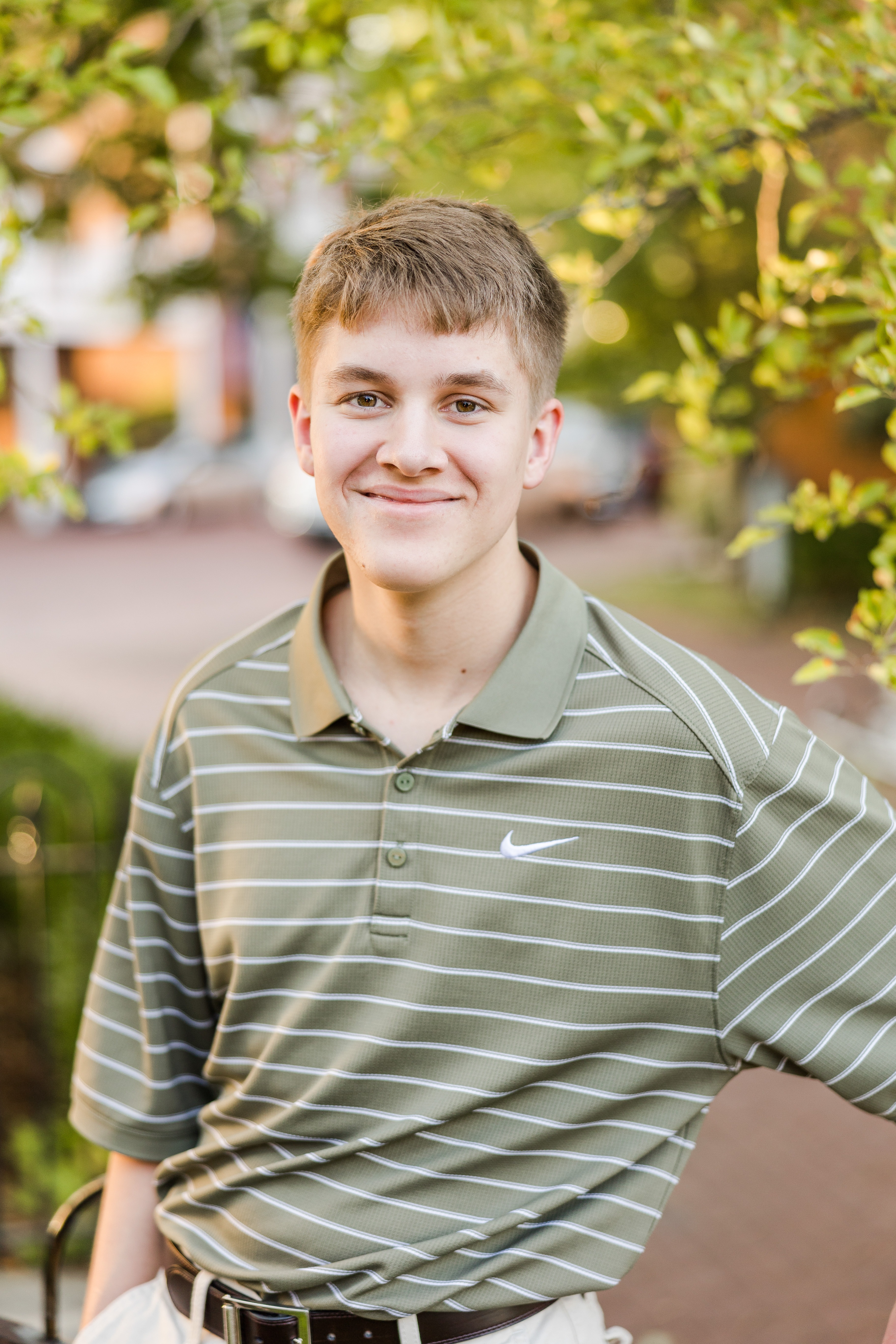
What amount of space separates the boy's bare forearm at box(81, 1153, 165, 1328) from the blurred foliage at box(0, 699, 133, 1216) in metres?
1.93

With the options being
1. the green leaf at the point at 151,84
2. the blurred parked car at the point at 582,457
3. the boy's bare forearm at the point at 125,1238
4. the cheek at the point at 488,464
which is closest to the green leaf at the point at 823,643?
the cheek at the point at 488,464

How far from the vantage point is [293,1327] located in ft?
5.64

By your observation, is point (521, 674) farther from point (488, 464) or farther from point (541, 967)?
point (541, 967)

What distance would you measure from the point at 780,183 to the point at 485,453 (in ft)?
6.04

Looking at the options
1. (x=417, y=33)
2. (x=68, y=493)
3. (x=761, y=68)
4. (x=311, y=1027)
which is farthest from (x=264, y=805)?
(x=417, y=33)

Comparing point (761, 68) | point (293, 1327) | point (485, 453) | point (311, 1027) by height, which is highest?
point (761, 68)

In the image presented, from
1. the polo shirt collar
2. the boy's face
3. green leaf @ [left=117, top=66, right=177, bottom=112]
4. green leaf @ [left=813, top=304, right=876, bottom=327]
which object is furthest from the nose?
green leaf @ [left=117, top=66, right=177, bottom=112]

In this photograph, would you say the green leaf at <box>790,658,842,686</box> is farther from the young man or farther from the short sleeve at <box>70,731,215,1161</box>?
the short sleeve at <box>70,731,215,1161</box>

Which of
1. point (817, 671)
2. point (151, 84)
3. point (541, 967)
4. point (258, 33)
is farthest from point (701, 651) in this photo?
point (541, 967)

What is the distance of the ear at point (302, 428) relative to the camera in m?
1.82

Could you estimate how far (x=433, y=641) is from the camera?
5.94 feet

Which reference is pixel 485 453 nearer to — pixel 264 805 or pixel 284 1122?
pixel 264 805

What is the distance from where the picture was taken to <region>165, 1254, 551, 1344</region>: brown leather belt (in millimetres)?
1691

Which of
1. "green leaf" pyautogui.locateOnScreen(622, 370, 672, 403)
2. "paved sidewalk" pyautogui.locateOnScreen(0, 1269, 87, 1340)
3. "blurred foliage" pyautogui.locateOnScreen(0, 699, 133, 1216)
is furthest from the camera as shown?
"blurred foliage" pyautogui.locateOnScreen(0, 699, 133, 1216)
